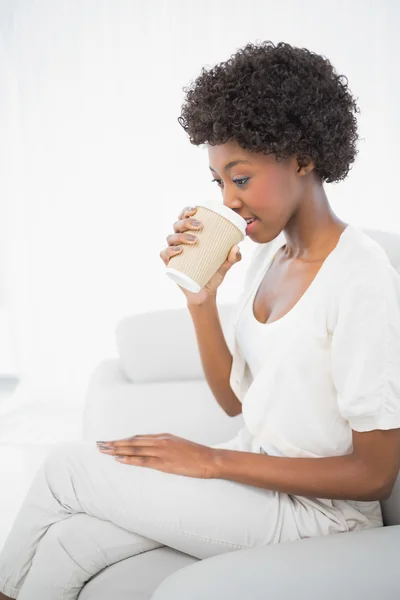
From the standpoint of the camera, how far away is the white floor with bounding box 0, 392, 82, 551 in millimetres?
2281

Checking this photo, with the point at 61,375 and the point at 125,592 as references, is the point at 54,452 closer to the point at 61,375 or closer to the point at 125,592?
the point at 125,592

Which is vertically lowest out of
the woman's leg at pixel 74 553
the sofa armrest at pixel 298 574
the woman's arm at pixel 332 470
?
the woman's leg at pixel 74 553

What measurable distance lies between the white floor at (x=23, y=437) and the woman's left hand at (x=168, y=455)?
961 mm

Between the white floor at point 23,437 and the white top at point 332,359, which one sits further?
the white floor at point 23,437

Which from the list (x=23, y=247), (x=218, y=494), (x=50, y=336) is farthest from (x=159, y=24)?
(x=218, y=494)

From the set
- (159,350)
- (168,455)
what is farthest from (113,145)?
(168,455)

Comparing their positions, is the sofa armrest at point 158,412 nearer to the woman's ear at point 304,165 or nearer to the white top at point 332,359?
the white top at point 332,359

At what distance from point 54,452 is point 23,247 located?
7.69ft

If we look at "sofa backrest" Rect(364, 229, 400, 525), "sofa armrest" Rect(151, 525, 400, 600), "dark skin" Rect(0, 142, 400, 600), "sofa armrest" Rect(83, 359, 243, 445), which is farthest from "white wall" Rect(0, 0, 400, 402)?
"sofa armrest" Rect(151, 525, 400, 600)

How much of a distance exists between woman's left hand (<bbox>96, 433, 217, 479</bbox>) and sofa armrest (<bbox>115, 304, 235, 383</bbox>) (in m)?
0.75

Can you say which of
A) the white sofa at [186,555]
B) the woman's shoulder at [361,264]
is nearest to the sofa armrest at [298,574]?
the white sofa at [186,555]

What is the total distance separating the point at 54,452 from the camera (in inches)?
47.1

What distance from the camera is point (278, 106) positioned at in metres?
1.03

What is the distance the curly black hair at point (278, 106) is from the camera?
103 cm
